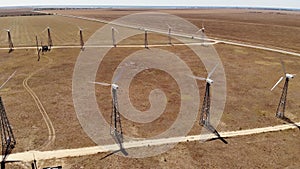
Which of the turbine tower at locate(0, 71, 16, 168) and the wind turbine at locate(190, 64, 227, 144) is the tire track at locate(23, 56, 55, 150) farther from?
the wind turbine at locate(190, 64, 227, 144)

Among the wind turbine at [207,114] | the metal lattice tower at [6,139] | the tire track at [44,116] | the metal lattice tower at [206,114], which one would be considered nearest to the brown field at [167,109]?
the tire track at [44,116]

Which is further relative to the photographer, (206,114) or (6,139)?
(206,114)

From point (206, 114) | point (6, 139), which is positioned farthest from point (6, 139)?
point (206, 114)

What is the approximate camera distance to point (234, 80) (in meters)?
56.5

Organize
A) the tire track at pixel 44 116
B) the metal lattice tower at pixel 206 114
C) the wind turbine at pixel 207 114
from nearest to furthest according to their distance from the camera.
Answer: the tire track at pixel 44 116 → the wind turbine at pixel 207 114 → the metal lattice tower at pixel 206 114

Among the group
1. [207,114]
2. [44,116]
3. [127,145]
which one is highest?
[207,114]

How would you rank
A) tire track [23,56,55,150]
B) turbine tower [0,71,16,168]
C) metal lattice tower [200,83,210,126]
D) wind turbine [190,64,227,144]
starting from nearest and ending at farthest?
turbine tower [0,71,16,168]
tire track [23,56,55,150]
wind turbine [190,64,227,144]
metal lattice tower [200,83,210,126]

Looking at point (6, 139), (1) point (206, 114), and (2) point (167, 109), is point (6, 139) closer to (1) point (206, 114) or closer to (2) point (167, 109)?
(2) point (167, 109)

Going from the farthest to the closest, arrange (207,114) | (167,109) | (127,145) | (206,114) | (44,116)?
(167,109), (44,116), (207,114), (206,114), (127,145)

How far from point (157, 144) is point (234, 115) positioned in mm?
14156

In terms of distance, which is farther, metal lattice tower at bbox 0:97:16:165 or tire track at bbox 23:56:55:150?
tire track at bbox 23:56:55:150


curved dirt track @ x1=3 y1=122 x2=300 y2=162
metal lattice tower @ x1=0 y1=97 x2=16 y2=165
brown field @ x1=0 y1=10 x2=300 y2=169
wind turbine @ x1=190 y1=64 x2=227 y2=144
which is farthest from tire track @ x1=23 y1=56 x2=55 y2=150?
wind turbine @ x1=190 y1=64 x2=227 y2=144

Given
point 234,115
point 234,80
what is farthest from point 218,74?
point 234,115

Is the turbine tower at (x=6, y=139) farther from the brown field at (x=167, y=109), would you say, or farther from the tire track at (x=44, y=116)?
the tire track at (x=44, y=116)
